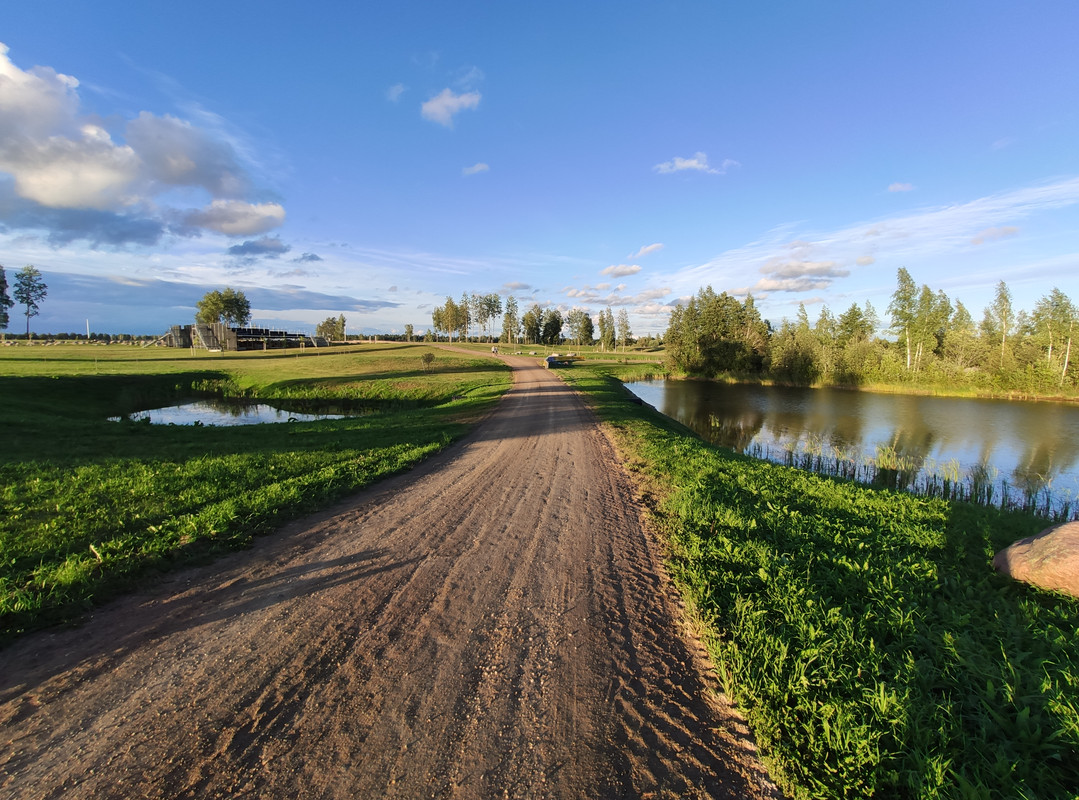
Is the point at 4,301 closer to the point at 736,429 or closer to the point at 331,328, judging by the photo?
the point at 331,328

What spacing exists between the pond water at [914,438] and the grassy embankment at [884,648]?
866 cm

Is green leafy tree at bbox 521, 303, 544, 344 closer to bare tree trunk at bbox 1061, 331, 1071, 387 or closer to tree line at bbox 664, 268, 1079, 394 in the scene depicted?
tree line at bbox 664, 268, 1079, 394

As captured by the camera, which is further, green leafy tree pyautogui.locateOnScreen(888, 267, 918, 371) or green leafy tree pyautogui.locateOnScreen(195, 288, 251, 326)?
green leafy tree pyautogui.locateOnScreen(195, 288, 251, 326)

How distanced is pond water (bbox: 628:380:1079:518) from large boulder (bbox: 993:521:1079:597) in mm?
8493

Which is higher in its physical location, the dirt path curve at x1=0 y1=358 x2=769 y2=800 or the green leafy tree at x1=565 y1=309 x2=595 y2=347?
the green leafy tree at x1=565 y1=309 x2=595 y2=347

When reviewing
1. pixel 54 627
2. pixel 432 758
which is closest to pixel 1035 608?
pixel 432 758

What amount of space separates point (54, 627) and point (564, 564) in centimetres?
527

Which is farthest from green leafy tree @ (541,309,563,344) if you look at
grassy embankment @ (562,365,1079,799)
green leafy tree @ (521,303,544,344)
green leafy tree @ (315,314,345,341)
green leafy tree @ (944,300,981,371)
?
grassy embankment @ (562,365,1079,799)

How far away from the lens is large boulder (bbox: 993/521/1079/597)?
5.11 m

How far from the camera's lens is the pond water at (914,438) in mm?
14984

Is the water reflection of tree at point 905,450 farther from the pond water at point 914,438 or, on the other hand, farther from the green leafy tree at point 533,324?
the green leafy tree at point 533,324

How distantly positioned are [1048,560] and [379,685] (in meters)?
7.69

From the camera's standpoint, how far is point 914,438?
78.8ft

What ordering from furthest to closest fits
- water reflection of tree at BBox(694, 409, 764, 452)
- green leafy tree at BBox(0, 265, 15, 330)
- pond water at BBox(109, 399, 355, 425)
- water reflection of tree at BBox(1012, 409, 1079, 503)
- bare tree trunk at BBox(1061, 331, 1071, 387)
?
green leafy tree at BBox(0, 265, 15, 330) → bare tree trunk at BBox(1061, 331, 1071, 387) → water reflection of tree at BBox(694, 409, 764, 452) → pond water at BBox(109, 399, 355, 425) → water reflection of tree at BBox(1012, 409, 1079, 503)
